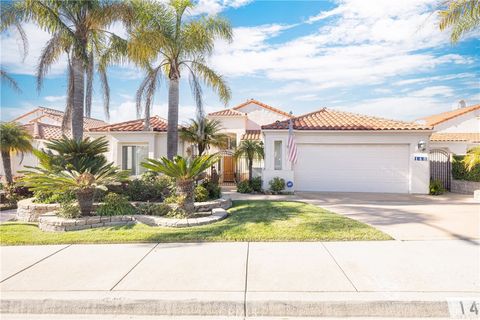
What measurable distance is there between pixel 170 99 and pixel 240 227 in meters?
6.82

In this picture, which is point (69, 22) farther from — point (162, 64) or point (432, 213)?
point (432, 213)

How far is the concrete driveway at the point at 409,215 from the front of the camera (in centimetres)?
639

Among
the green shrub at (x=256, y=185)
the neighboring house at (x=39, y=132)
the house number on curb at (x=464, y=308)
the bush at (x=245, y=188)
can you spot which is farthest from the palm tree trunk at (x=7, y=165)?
the house number on curb at (x=464, y=308)

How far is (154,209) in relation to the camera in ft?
27.0

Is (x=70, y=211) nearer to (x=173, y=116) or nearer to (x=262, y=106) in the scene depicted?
(x=173, y=116)

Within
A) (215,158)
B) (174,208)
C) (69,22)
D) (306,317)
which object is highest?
(69,22)

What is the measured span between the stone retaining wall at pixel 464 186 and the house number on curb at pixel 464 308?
529 inches

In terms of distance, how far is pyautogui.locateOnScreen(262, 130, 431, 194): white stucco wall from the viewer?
13.4 meters

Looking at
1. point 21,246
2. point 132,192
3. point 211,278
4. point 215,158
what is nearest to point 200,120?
point 215,158

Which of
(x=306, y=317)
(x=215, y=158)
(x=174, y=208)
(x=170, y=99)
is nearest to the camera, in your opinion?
(x=306, y=317)

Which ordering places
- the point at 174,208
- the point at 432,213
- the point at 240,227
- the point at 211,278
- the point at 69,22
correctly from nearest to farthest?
the point at 211,278 → the point at 240,227 → the point at 174,208 → the point at 432,213 → the point at 69,22

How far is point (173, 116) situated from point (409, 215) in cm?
934

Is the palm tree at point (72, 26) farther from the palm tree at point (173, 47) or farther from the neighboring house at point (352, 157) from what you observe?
the neighboring house at point (352, 157)

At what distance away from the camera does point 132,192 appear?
31.7ft
